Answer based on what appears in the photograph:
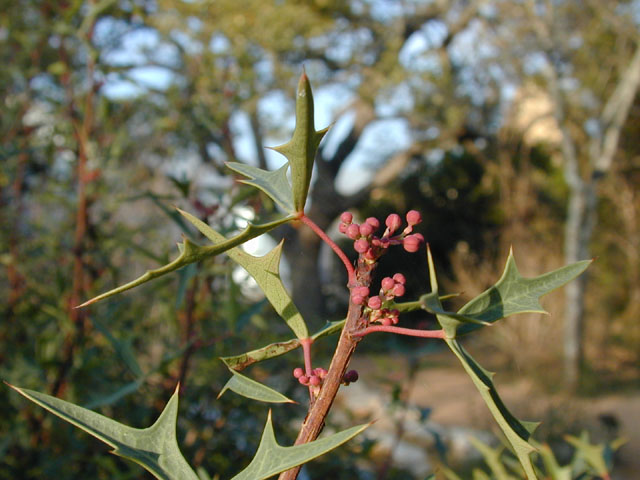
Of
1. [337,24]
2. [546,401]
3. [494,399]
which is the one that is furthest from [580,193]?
[494,399]

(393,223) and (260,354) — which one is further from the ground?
(393,223)

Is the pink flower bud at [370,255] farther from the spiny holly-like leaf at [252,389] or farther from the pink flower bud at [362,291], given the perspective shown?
the spiny holly-like leaf at [252,389]

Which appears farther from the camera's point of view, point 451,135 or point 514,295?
point 451,135

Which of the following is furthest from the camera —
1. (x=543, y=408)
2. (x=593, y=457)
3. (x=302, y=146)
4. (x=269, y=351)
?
(x=543, y=408)

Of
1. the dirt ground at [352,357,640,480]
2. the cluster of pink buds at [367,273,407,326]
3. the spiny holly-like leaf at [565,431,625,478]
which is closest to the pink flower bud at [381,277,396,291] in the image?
the cluster of pink buds at [367,273,407,326]

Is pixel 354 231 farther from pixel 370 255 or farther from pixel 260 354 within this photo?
pixel 260 354

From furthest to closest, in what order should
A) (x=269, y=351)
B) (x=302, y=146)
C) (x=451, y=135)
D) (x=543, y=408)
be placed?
1. (x=451, y=135)
2. (x=543, y=408)
3. (x=269, y=351)
4. (x=302, y=146)

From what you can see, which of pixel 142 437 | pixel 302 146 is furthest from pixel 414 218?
pixel 142 437
